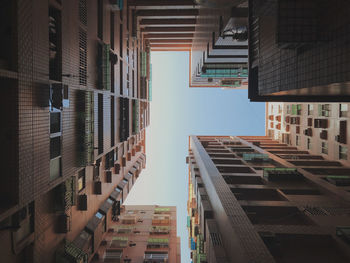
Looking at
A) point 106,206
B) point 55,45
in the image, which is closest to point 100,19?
point 55,45

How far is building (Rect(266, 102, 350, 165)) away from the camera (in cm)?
2356

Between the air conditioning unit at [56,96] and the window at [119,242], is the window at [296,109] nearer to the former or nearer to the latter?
the window at [119,242]

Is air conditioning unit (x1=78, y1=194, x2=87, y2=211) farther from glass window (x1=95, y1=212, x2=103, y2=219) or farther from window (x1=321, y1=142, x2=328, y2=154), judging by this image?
window (x1=321, y1=142, x2=328, y2=154)

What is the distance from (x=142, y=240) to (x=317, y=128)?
1013 inches

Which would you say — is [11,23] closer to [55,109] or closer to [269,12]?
[55,109]

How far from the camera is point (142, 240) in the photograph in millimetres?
24062

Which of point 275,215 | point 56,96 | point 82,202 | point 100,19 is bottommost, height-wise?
point 275,215

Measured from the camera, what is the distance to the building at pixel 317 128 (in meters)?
23.6

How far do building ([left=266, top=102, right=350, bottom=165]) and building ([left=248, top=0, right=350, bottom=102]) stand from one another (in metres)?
15.9

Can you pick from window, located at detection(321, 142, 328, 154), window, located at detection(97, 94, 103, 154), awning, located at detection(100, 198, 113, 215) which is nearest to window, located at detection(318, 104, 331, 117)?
window, located at detection(321, 142, 328, 154)

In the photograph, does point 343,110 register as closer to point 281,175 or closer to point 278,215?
point 281,175

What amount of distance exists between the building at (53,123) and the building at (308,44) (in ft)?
34.8

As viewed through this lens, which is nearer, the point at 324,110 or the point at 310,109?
the point at 324,110

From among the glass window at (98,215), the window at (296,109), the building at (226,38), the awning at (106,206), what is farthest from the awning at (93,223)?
the window at (296,109)
